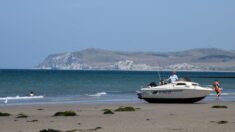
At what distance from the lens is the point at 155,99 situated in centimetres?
3712

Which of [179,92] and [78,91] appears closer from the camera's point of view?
[179,92]

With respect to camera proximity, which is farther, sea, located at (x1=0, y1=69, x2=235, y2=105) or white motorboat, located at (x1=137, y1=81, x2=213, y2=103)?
sea, located at (x1=0, y1=69, x2=235, y2=105)

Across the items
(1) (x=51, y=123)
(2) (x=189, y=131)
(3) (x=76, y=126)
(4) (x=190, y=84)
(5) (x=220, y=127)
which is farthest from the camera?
(4) (x=190, y=84)

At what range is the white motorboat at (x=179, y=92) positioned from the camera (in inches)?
1420

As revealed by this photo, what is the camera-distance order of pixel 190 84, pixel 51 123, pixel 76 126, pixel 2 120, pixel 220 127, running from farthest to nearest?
pixel 190 84 → pixel 2 120 → pixel 51 123 → pixel 76 126 → pixel 220 127

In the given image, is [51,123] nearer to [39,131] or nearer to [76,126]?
[76,126]

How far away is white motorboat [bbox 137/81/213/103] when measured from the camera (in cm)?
3606

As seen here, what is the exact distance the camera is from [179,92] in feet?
119

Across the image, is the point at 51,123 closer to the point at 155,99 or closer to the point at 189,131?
the point at 189,131

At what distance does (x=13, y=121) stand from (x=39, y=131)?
4941 mm

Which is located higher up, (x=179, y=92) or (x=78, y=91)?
(x=179, y=92)

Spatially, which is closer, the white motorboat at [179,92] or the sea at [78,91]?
the white motorboat at [179,92]

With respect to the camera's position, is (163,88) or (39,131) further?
(163,88)

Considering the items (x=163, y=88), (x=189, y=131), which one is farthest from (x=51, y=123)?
(x=163, y=88)
